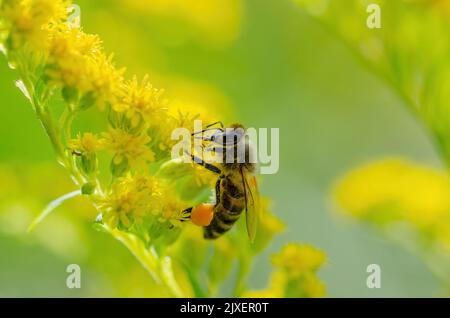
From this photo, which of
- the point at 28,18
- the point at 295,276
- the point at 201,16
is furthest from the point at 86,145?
the point at 201,16

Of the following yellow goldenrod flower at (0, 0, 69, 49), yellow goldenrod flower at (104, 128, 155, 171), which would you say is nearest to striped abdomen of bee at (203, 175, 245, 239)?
yellow goldenrod flower at (104, 128, 155, 171)

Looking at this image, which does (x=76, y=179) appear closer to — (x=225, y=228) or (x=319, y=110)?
(x=225, y=228)

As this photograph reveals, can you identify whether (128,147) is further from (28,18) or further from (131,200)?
(28,18)

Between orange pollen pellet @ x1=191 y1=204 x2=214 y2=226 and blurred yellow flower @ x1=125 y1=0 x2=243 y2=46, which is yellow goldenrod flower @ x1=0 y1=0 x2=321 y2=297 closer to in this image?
orange pollen pellet @ x1=191 y1=204 x2=214 y2=226

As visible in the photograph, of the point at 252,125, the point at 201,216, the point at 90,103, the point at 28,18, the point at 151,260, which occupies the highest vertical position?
the point at 252,125
